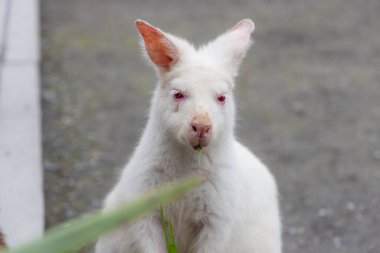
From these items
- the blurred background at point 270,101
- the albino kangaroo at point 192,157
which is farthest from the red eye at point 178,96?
the blurred background at point 270,101

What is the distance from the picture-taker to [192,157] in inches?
102

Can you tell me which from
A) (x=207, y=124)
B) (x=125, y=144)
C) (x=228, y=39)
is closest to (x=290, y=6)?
(x=125, y=144)

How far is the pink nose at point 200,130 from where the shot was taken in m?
2.20

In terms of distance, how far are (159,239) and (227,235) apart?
26cm

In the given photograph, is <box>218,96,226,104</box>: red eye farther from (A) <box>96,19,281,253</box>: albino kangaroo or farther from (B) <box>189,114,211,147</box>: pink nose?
Result: (B) <box>189,114,211,147</box>: pink nose

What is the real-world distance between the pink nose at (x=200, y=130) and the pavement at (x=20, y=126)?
997mm

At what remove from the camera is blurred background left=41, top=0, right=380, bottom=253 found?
437 cm

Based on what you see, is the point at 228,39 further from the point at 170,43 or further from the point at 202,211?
the point at 202,211

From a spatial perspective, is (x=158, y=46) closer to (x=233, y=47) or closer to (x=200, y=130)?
(x=233, y=47)

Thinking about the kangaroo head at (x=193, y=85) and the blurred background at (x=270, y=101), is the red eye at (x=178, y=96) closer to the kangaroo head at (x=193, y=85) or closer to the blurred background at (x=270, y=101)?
the kangaroo head at (x=193, y=85)

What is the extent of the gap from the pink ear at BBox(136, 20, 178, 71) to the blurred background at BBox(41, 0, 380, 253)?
1.74 metres

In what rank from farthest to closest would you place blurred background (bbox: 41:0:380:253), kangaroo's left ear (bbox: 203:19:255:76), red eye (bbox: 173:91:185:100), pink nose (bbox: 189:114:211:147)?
blurred background (bbox: 41:0:380:253), kangaroo's left ear (bbox: 203:19:255:76), red eye (bbox: 173:91:185:100), pink nose (bbox: 189:114:211:147)

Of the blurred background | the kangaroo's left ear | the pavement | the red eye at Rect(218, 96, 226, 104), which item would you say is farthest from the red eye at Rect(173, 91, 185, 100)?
the blurred background

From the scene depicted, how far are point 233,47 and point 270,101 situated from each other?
3.19 metres
